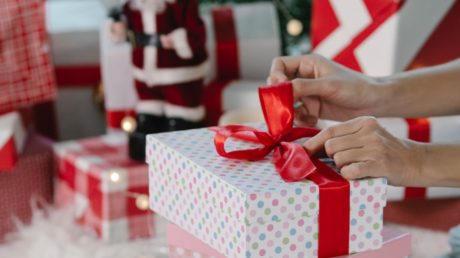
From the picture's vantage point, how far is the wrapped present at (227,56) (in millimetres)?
1792

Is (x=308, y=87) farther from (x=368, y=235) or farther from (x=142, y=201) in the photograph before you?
(x=142, y=201)

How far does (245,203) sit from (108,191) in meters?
0.84

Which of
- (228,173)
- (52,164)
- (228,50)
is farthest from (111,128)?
(228,173)

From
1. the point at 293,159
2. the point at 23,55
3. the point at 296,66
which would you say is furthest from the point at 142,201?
the point at 293,159

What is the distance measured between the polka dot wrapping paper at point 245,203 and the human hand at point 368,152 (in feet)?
0.06

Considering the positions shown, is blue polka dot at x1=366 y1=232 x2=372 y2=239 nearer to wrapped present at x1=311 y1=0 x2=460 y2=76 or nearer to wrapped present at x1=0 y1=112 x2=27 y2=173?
wrapped present at x1=311 y1=0 x2=460 y2=76

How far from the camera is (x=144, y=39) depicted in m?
1.65

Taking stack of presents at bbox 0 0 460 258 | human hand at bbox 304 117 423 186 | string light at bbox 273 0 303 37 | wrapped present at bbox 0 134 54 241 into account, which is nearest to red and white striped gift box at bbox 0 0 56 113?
stack of presents at bbox 0 0 460 258

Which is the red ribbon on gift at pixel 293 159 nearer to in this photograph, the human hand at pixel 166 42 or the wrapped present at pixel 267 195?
the wrapped present at pixel 267 195

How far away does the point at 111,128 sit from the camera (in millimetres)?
1824

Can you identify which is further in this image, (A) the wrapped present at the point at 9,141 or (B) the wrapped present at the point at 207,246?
(A) the wrapped present at the point at 9,141

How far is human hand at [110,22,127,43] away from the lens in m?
1.67

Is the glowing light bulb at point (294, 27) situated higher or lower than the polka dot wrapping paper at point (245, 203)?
higher

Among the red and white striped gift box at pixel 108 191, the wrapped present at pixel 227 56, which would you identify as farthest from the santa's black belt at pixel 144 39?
the red and white striped gift box at pixel 108 191
